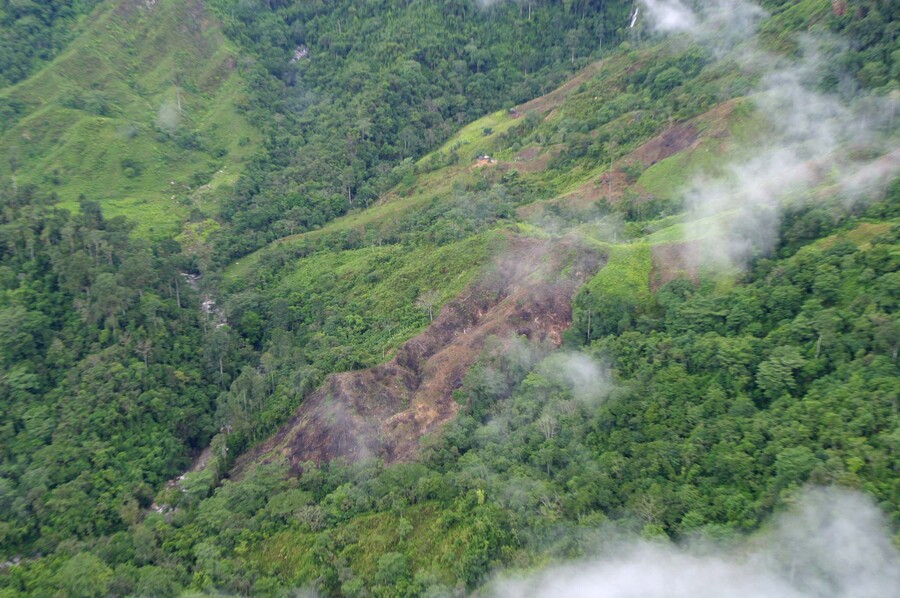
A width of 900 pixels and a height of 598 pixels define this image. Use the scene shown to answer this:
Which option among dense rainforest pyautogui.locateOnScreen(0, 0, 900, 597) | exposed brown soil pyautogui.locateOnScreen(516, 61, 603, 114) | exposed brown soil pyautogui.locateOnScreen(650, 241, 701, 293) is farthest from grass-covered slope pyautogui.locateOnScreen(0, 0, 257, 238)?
exposed brown soil pyautogui.locateOnScreen(650, 241, 701, 293)

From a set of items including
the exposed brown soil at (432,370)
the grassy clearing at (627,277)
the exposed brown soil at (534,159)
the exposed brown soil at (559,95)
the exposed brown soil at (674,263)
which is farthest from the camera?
the exposed brown soil at (559,95)

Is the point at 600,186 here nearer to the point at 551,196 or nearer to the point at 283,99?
the point at 551,196

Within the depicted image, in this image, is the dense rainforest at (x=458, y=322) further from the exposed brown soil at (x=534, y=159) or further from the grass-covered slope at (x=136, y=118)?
the grass-covered slope at (x=136, y=118)

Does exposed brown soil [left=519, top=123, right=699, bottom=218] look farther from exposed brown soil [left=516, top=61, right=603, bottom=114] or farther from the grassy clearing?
exposed brown soil [left=516, top=61, right=603, bottom=114]

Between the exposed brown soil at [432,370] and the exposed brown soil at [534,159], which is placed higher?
the exposed brown soil at [534,159]

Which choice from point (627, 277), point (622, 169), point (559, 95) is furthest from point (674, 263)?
point (559, 95)

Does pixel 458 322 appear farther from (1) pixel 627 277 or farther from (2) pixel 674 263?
(2) pixel 674 263

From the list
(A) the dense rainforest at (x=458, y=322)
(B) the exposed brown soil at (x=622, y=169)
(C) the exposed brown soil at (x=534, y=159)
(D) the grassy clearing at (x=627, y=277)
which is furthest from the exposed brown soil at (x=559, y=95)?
(D) the grassy clearing at (x=627, y=277)
